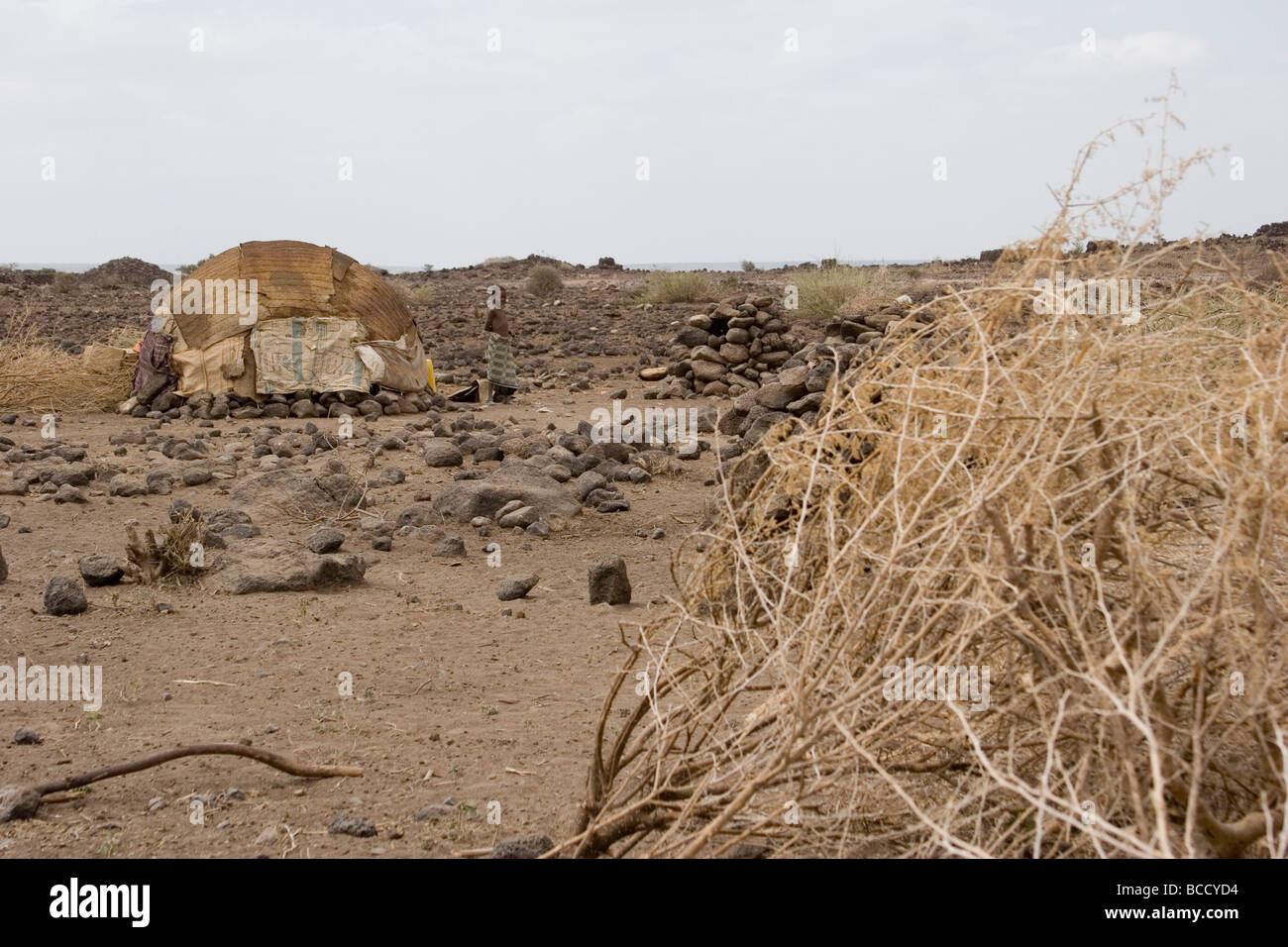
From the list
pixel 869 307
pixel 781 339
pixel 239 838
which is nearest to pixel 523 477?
pixel 239 838

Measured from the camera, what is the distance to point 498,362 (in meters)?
13.6

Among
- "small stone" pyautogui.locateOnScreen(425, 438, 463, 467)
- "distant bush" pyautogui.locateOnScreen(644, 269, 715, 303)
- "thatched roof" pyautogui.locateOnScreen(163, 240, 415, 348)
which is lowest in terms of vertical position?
"small stone" pyautogui.locateOnScreen(425, 438, 463, 467)

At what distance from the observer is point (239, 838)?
3.48 meters

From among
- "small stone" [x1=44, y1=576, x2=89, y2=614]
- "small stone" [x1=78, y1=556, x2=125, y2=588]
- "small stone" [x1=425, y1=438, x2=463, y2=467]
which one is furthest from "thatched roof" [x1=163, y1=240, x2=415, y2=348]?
"small stone" [x1=44, y1=576, x2=89, y2=614]

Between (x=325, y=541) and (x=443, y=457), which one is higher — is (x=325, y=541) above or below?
below

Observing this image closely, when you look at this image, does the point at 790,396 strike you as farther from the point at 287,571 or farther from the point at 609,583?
the point at 287,571

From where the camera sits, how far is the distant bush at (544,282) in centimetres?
2842

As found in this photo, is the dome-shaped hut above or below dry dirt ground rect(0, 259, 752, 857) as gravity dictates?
above

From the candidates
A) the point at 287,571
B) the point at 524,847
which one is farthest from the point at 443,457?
the point at 524,847

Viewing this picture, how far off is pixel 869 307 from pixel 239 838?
14436 millimetres

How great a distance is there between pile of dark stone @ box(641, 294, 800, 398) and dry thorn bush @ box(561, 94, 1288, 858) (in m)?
11.0

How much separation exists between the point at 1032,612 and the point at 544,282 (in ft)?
87.6

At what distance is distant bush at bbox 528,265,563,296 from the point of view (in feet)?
93.2

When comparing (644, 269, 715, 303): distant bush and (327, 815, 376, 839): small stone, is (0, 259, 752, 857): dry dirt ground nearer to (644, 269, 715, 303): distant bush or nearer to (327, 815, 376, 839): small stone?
(327, 815, 376, 839): small stone
